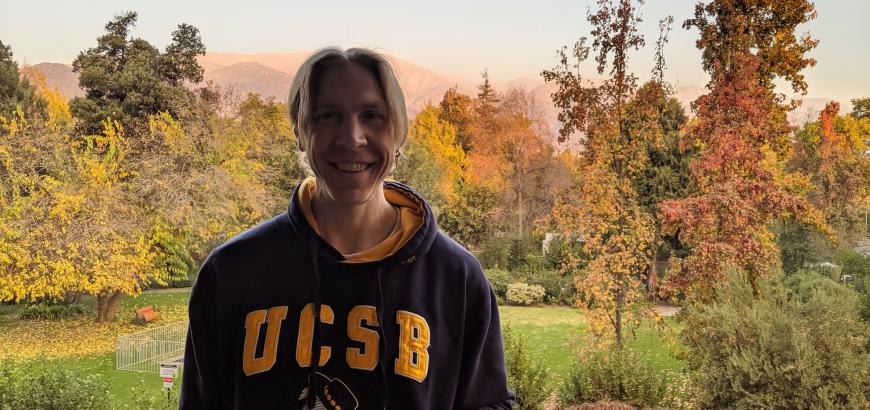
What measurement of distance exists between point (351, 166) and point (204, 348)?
0.23 m

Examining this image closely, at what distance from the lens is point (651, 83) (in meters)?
4.21

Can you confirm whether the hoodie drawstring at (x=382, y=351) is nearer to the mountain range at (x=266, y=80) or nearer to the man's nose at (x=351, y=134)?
the man's nose at (x=351, y=134)

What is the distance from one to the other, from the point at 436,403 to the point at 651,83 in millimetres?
3900

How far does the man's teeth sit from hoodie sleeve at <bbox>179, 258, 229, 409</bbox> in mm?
167

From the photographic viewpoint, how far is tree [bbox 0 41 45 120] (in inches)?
227

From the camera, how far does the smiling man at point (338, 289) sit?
604 millimetres

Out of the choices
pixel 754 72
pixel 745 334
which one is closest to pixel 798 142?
pixel 754 72

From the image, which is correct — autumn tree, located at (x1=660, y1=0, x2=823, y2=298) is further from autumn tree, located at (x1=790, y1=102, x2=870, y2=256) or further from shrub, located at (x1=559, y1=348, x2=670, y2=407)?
shrub, located at (x1=559, y1=348, x2=670, y2=407)

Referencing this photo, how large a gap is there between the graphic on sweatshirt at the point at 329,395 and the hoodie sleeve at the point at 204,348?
0.10m

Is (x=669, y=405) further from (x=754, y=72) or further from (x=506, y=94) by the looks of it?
(x=506, y=94)

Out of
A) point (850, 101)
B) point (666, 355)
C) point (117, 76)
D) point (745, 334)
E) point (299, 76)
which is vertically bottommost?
point (666, 355)

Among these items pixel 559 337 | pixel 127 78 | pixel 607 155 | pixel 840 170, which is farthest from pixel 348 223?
pixel 127 78

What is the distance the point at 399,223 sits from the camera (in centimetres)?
69

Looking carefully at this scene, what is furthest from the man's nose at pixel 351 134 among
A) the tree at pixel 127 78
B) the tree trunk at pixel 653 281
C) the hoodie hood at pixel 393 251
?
the tree at pixel 127 78
